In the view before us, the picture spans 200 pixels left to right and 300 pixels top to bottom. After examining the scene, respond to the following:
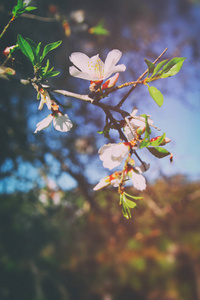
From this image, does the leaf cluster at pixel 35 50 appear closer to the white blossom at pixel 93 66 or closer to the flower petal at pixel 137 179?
the white blossom at pixel 93 66

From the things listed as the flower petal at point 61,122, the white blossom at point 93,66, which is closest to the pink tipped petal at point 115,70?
the white blossom at point 93,66

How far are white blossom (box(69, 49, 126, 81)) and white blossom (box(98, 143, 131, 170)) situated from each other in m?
0.11

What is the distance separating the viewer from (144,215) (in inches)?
81.6

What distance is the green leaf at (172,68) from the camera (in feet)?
0.94

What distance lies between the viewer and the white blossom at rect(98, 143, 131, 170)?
33 centimetres

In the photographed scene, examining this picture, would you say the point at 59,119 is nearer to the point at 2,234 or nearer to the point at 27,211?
the point at 27,211

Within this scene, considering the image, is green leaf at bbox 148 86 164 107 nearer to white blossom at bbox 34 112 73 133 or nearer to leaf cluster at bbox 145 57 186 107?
leaf cluster at bbox 145 57 186 107

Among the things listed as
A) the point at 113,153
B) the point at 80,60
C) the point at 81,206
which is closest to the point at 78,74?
the point at 80,60

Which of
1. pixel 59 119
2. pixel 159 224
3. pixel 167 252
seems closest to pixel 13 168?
pixel 59 119

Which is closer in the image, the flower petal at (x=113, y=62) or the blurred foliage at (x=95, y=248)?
the flower petal at (x=113, y=62)

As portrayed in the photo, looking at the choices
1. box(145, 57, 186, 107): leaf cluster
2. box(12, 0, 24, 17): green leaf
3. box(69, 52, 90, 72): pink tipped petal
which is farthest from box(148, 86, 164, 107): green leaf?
box(12, 0, 24, 17): green leaf

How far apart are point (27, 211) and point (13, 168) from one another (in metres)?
0.69

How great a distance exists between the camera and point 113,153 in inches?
13.0

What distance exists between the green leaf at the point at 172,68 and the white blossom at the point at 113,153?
112 millimetres
